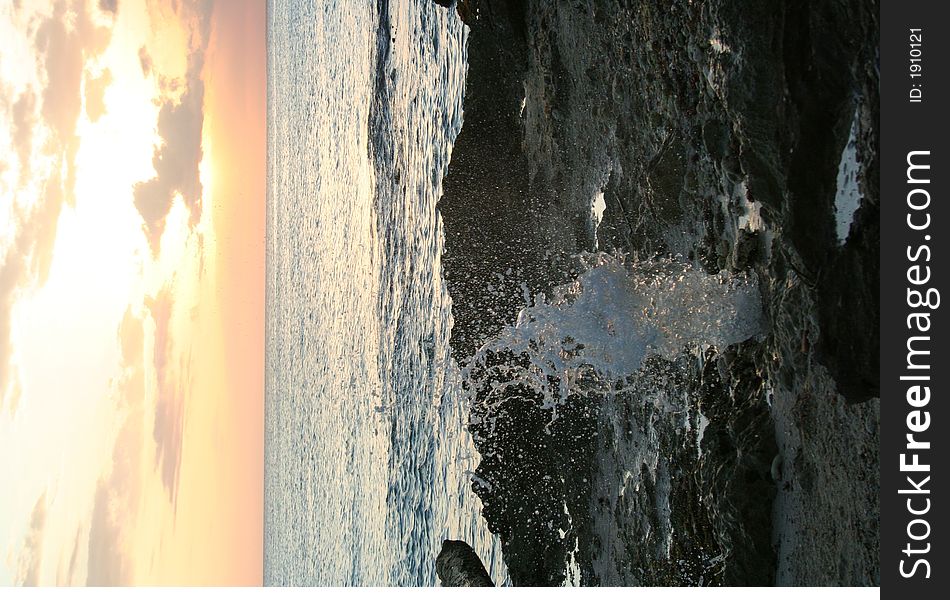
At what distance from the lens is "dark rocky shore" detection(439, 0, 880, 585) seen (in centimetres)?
187

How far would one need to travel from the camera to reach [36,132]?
389 cm

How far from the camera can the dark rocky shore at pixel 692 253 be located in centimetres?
187

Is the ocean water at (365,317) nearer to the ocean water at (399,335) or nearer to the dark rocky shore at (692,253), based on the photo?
the ocean water at (399,335)

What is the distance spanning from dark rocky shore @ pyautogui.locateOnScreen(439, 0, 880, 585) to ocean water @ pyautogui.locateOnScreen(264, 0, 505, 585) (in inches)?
17.2

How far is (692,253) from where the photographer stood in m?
2.48

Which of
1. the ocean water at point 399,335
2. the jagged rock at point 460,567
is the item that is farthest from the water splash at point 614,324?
the jagged rock at point 460,567

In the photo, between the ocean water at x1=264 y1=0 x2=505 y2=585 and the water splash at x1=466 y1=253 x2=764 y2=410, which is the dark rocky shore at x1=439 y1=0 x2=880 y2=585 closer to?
the water splash at x1=466 y1=253 x2=764 y2=410

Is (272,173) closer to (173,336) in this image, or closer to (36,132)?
(173,336)

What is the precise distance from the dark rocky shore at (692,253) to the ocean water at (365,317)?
44 centimetres

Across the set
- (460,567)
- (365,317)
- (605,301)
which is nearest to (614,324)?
(605,301)

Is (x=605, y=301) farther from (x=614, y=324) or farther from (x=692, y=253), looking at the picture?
(x=692, y=253)

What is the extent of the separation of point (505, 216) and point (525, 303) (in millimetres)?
460

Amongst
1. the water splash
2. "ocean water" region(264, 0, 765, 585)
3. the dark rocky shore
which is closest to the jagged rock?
"ocean water" region(264, 0, 765, 585)

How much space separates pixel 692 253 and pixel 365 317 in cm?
328
